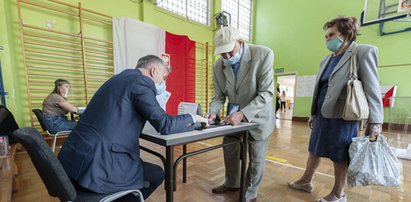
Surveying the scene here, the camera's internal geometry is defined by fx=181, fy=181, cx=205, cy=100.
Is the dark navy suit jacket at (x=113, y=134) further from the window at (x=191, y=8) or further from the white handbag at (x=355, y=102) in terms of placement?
the window at (x=191, y=8)

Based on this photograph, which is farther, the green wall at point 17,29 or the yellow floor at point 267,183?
the green wall at point 17,29

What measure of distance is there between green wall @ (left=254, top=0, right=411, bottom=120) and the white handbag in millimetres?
4581

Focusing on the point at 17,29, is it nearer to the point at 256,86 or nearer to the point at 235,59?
the point at 235,59

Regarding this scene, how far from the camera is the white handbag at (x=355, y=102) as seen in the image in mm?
1073

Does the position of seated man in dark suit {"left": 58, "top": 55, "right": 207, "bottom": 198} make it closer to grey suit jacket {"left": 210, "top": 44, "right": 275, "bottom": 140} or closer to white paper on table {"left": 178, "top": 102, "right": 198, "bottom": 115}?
white paper on table {"left": 178, "top": 102, "right": 198, "bottom": 115}

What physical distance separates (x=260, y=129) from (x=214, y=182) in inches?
32.8

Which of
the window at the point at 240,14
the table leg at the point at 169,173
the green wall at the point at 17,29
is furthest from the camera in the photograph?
the window at the point at 240,14

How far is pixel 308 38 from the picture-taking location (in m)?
5.48

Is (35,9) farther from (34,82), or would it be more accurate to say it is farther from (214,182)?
(214,182)

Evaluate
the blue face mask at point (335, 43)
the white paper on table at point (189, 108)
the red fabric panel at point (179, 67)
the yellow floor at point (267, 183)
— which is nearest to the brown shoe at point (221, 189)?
the yellow floor at point (267, 183)

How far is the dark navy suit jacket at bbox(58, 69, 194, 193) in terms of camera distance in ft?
2.39

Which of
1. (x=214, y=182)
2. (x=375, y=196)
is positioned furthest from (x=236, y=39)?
(x=375, y=196)

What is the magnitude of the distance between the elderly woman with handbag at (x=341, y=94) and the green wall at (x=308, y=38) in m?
4.47

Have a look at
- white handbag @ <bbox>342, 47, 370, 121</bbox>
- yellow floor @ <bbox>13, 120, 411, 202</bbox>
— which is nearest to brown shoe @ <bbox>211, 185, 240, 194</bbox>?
yellow floor @ <bbox>13, 120, 411, 202</bbox>
